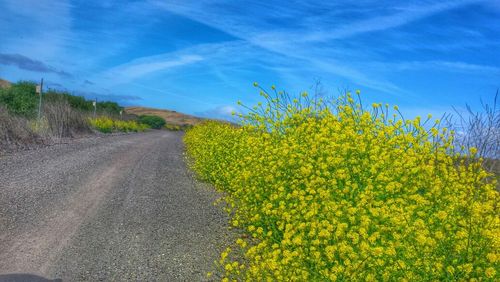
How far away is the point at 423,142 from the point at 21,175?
9.78m

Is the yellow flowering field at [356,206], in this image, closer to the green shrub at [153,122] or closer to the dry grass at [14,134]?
the dry grass at [14,134]

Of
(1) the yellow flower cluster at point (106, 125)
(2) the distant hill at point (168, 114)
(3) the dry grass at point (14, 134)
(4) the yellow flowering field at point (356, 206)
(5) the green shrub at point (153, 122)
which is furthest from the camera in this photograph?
(2) the distant hill at point (168, 114)

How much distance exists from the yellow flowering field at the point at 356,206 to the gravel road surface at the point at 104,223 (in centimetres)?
71

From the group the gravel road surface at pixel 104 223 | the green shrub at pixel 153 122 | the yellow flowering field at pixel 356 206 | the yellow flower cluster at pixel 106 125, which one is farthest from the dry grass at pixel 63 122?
the green shrub at pixel 153 122

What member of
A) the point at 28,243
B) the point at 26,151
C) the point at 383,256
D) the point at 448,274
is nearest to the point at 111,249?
the point at 28,243

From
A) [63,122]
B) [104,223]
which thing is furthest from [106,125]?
[104,223]

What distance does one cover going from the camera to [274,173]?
860 centimetres

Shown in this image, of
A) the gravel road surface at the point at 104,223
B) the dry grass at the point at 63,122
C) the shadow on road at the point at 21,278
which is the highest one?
the dry grass at the point at 63,122

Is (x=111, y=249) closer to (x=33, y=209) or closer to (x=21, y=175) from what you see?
(x=33, y=209)

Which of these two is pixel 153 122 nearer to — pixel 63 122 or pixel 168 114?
pixel 168 114

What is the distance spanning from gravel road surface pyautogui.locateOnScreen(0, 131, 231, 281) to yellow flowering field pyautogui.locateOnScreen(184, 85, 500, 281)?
712mm

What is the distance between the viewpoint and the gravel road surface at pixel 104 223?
6902 millimetres

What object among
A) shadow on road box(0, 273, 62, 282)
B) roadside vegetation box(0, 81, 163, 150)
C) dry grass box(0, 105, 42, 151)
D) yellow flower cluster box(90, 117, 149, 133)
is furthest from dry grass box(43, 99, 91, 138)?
shadow on road box(0, 273, 62, 282)

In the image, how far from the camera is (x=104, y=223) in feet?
29.3
